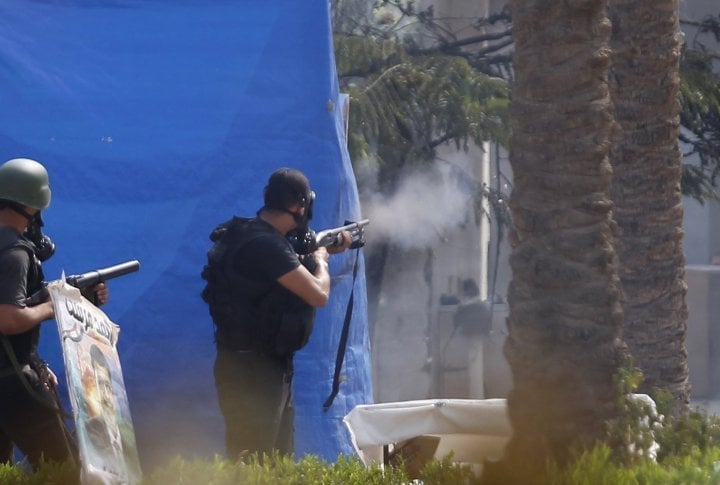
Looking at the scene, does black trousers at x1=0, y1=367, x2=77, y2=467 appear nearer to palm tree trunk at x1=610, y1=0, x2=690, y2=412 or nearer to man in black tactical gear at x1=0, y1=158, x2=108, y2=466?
man in black tactical gear at x1=0, y1=158, x2=108, y2=466

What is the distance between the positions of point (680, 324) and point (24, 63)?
3447 mm

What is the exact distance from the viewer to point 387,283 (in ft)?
34.4

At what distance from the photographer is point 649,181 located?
19.7 feet

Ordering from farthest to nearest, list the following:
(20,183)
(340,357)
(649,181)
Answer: (649,181), (340,357), (20,183)

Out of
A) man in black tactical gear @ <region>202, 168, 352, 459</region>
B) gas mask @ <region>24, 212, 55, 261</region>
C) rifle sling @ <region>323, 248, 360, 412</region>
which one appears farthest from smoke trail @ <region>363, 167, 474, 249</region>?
gas mask @ <region>24, 212, 55, 261</region>

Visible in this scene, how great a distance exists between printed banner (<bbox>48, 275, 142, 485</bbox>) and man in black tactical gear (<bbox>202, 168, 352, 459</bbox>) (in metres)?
0.69

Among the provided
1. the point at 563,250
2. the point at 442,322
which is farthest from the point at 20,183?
the point at 442,322

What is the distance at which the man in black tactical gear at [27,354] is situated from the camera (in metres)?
4.29

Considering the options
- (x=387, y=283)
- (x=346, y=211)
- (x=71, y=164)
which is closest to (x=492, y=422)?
(x=346, y=211)

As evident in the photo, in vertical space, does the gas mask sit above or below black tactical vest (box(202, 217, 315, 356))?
above

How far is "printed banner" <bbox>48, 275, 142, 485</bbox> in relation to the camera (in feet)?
12.1

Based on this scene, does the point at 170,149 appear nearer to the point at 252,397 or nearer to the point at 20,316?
the point at 252,397

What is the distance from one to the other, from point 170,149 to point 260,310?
1131mm

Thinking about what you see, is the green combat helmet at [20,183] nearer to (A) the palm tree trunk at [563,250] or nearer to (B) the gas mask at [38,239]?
(B) the gas mask at [38,239]
